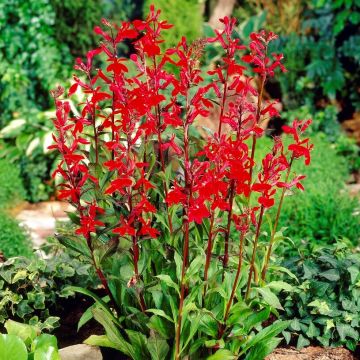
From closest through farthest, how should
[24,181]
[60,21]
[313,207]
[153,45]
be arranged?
[153,45] < [313,207] < [24,181] < [60,21]

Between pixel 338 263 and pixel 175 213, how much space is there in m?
0.98

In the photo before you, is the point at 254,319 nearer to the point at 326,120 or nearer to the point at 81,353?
the point at 81,353

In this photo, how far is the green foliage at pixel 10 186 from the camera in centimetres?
623

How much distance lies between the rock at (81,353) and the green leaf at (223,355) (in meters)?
0.47

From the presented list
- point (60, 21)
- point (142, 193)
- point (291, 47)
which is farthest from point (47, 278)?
point (291, 47)

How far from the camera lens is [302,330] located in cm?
324

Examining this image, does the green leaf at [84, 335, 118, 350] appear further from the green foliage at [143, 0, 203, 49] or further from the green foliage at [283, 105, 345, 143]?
the green foliage at [143, 0, 203, 49]

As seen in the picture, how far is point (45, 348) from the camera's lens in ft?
8.79

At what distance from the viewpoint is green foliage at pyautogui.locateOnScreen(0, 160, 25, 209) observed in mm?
6230

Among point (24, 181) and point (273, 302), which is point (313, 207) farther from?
point (24, 181)

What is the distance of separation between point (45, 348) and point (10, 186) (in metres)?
3.95

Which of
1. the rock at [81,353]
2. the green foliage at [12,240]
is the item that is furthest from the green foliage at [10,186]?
the rock at [81,353]

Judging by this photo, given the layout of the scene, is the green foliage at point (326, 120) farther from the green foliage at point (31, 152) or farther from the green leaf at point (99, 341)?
the green leaf at point (99, 341)

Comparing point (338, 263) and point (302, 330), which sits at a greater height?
point (338, 263)
